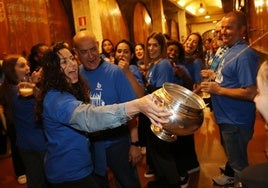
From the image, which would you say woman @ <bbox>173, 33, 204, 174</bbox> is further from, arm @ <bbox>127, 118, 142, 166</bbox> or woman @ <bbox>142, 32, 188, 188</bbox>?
arm @ <bbox>127, 118, 142, 166</bbox>

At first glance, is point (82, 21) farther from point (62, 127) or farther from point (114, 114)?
point (114, 114)

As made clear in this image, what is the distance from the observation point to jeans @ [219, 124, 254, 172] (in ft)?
8.32

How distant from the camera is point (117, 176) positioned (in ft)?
8.02

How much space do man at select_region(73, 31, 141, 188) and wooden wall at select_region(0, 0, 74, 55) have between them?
Result: 8.49ft

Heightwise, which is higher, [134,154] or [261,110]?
[261,110]

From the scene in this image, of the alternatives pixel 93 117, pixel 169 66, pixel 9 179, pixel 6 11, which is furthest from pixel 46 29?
pixel 93 117

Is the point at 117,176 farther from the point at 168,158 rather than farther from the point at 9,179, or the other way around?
the point at 9,179

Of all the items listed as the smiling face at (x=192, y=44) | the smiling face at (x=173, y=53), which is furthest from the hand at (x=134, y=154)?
the smiling face at (x=192, y=44)

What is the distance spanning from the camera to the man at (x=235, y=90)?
2.38 metres

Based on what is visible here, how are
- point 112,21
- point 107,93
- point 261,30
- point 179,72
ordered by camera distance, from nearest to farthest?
point 107,93
point 179,72
point 261,30
point 112,21

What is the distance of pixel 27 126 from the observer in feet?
8.85

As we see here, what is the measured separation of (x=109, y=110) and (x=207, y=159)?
295cm

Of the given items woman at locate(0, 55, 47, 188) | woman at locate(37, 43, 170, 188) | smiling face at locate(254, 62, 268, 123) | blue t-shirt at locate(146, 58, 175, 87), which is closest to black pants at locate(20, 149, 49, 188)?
woman at locate(0, 55, 47, 188)

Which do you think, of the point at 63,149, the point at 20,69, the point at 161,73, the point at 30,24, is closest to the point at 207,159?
the point at 161,73
